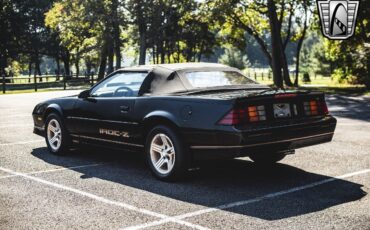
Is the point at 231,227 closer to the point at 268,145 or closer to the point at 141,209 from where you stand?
the point at 141,209

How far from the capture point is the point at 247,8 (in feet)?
126

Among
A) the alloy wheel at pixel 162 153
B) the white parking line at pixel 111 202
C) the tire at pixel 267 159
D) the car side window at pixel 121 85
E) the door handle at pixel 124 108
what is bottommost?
the white parking line at pixel 111 202

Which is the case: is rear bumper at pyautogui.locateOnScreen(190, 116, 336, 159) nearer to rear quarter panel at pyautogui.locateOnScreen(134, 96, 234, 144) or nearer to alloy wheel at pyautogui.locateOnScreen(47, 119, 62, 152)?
rear quarter panel at pyautogui.locateOnScreen(134, 96, 234, 144)

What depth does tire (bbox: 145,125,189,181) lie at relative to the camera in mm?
5902

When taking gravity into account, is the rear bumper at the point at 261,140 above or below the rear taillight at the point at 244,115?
below

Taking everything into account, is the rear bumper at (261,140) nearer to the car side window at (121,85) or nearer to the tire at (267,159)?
the tire at (267,159)

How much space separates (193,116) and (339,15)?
71.8 feet

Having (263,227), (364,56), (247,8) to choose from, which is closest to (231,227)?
(263,227)

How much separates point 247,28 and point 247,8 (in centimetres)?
176

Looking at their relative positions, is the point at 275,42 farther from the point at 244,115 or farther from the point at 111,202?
the point at 111,202

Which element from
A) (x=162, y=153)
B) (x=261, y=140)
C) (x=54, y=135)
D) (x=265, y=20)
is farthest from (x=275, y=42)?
(x=261, y=140)

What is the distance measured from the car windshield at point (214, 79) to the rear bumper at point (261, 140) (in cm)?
100

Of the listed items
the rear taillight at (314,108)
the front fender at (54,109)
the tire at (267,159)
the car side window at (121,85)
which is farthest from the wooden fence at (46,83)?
the rear taillight at (314,108)

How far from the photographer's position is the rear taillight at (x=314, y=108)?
620 centimetres
